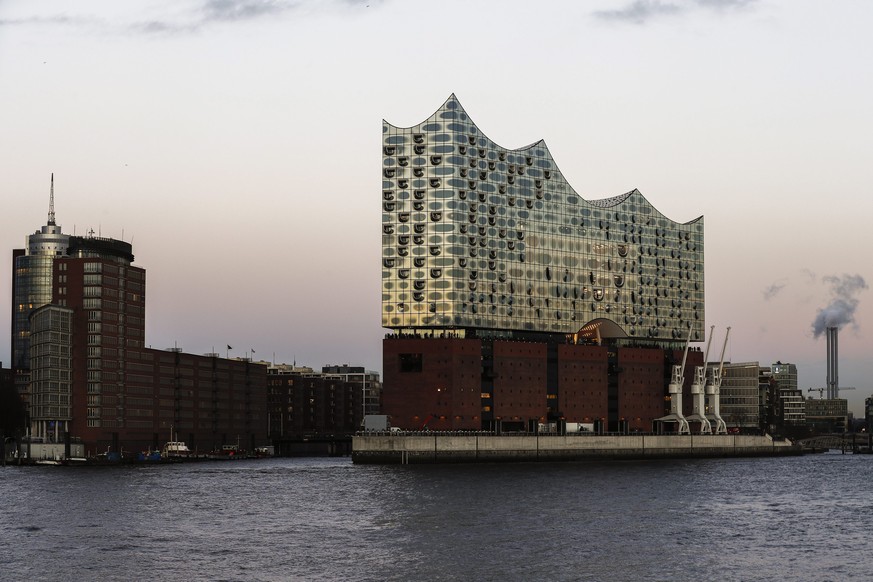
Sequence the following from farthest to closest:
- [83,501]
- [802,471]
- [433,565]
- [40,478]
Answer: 1. [802,471]
2. [40,478]
3. [83,501]
4. [433,565]

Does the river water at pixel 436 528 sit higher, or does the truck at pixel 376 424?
the truck at pixel 376 424

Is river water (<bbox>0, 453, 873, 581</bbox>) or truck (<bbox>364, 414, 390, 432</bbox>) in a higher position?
truck (<bbox>364, 414, 390, 432</bbox>)

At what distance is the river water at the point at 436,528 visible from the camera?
74.4 meters

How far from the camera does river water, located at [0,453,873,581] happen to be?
74.4 metres

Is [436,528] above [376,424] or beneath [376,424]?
beneath

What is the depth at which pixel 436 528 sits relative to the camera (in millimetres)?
95562

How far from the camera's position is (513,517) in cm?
10388

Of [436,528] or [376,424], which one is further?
[376,424]

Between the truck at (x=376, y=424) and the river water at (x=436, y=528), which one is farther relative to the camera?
Result: the truck at (x=376, y=424)

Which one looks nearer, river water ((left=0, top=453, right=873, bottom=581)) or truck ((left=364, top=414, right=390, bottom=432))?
river water ((left=0, top=453, right=873, bottom=581))

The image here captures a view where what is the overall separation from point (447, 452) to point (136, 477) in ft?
159

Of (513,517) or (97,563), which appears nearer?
(97,563)

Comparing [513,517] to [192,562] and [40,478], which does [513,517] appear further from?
[40,478]

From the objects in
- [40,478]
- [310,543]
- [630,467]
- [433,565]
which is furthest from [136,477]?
[433,565]
